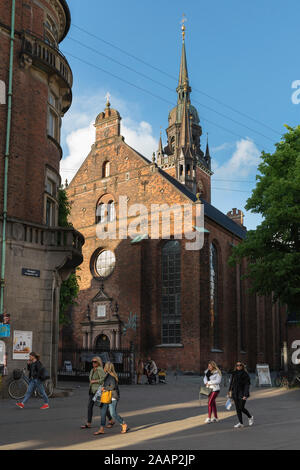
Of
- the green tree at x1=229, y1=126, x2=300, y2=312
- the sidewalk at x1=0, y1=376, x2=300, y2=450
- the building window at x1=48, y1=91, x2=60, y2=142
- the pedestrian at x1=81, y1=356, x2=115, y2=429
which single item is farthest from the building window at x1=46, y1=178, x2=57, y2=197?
the pedestrian at x1=81, y1=356, x2=115, y2=429

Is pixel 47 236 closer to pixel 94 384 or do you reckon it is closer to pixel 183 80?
pixel 94 384

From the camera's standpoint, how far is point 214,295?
39.7 m

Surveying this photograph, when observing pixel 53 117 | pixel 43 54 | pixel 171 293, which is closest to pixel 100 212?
pixel 171 293

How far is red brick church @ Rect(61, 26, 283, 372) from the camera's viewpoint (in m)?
35.4

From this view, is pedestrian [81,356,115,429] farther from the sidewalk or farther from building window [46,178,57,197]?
building window [46,178,57,197]

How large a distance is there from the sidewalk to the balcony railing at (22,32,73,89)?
12.4 meters

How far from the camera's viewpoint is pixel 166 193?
37.8 m

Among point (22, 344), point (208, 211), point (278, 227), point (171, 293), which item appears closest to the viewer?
point (22, 344)

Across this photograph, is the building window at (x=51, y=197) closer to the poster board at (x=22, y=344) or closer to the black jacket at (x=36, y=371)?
the poster board at (x=22, y=344)

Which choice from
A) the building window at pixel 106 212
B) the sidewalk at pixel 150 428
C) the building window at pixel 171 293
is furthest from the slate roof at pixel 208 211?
the sidewalk at pixel 150 428

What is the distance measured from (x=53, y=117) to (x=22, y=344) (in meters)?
9.79

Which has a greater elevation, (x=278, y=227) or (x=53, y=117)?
(x=53, y=117)

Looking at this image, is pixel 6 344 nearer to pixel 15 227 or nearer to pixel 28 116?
pixel 15 227

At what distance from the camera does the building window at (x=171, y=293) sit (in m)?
36.1
